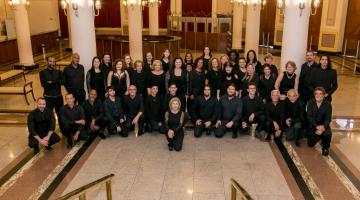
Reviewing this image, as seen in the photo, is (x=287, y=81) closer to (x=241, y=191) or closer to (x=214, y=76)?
(x=214, y=76)

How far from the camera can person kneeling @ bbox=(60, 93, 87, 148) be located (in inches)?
283

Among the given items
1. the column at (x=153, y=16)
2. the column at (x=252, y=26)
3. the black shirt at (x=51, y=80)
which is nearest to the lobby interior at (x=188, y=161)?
the black shirt at (x=51, y=80)

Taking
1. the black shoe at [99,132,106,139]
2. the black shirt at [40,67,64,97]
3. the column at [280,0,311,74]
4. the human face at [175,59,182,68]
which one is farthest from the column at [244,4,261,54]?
the black shirt at [40,67,64,97]

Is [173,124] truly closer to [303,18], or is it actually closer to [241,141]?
[241,141]

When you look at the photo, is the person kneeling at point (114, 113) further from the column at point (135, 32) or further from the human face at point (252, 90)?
the column at point (135, 32)

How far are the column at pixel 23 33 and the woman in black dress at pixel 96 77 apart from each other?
320 inches

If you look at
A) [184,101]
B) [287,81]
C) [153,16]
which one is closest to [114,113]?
[184,101]

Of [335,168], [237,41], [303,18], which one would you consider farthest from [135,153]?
[237,41]

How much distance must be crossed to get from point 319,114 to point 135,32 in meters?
9.70

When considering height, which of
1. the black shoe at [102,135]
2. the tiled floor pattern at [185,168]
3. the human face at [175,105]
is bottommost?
the tiled floor pattern at [185,168]

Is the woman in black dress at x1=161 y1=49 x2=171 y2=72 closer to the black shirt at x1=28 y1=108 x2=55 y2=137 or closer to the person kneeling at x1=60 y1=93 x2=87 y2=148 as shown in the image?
the person kneeling at x1=60 y1=93 x2=87 y2=148

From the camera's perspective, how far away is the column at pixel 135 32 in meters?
15.0

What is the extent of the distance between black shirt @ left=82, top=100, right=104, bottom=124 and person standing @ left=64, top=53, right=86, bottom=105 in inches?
28.4

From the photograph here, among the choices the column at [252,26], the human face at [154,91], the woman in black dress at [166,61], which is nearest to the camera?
the human face at [154,91]
